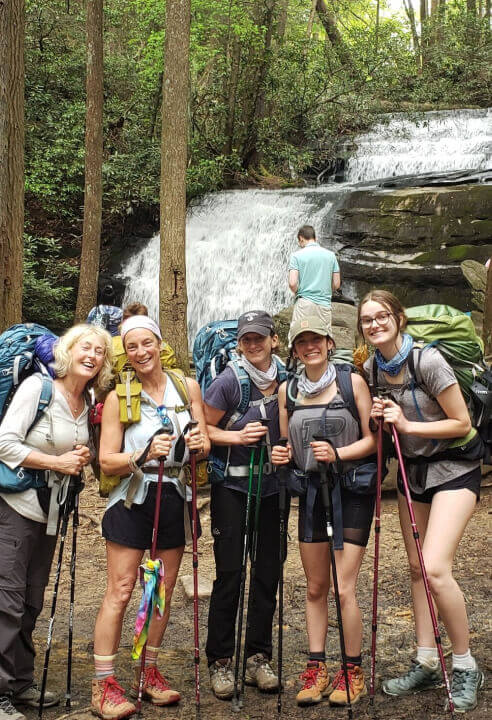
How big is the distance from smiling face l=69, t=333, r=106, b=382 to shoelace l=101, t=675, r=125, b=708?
1587mm

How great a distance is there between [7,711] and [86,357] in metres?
1.84

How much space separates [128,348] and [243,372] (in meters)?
0.67

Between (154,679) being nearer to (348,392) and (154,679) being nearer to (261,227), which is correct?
(348,392)

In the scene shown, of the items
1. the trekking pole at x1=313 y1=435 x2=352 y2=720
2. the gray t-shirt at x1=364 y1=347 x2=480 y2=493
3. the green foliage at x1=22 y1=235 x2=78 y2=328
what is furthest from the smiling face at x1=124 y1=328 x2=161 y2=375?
the green foliage at x1=22 y1=235 x2=78 y2=328

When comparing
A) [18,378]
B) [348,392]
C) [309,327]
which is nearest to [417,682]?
[348,392]

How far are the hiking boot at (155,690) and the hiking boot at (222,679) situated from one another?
22cm

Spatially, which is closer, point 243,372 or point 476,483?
point 476,483

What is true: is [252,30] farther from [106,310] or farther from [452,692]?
[452,692]

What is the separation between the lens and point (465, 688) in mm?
3914

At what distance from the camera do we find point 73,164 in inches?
733

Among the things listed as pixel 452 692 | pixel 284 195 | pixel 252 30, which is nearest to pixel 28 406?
pixel 452 692

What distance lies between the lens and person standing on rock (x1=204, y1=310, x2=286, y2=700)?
4293 millimetres

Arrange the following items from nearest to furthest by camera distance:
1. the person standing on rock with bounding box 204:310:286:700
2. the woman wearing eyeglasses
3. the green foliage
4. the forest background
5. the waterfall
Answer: the woman wearing eyeglasses, the person standing on rock with bounding box 204:310:286:700, the green foliage, the forest background, the waterfall

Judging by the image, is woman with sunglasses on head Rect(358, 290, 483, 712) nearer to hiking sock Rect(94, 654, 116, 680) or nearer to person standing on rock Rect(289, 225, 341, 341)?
hiking sock Rect(94, 654, 116, 680)
